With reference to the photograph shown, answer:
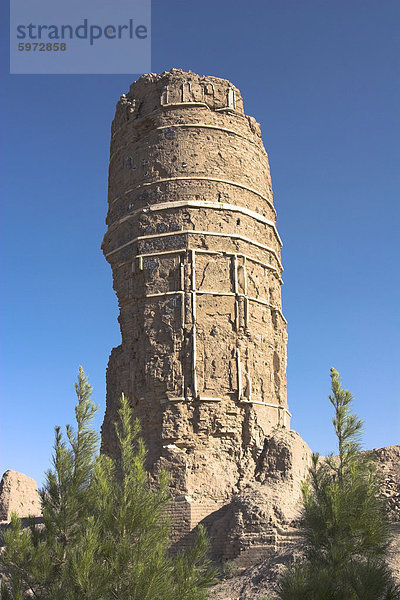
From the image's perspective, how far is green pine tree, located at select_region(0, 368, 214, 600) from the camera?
28.7ft

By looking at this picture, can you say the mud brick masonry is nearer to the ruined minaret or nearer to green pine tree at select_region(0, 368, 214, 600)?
the ruined minaret

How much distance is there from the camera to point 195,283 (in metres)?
17.8

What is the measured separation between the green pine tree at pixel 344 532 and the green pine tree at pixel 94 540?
1599mm

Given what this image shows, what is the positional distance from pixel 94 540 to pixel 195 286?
972cm

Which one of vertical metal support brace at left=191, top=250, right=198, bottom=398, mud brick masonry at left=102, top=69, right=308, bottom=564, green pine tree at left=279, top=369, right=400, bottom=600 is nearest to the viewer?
green pine tree at left=279, top=369, right=400, bottom=600

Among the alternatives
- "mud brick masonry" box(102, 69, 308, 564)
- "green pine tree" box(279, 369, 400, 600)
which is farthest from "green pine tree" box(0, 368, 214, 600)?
"mud brick masonry" box(102, 69, 308, 564)

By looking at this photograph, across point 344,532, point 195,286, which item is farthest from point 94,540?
point 195,286

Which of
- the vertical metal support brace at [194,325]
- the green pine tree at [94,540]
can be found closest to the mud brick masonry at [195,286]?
the vertical metal support brace at [194,325]

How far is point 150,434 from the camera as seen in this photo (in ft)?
56.3

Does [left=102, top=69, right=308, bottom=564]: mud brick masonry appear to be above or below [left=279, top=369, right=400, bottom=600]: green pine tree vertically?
above

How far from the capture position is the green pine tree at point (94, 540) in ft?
28.7

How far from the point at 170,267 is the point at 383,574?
10.8 metres

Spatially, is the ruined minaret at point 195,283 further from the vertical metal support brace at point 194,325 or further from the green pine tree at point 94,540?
the green pine tree at point 94,540

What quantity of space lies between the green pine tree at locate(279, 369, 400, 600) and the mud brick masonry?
702cm
